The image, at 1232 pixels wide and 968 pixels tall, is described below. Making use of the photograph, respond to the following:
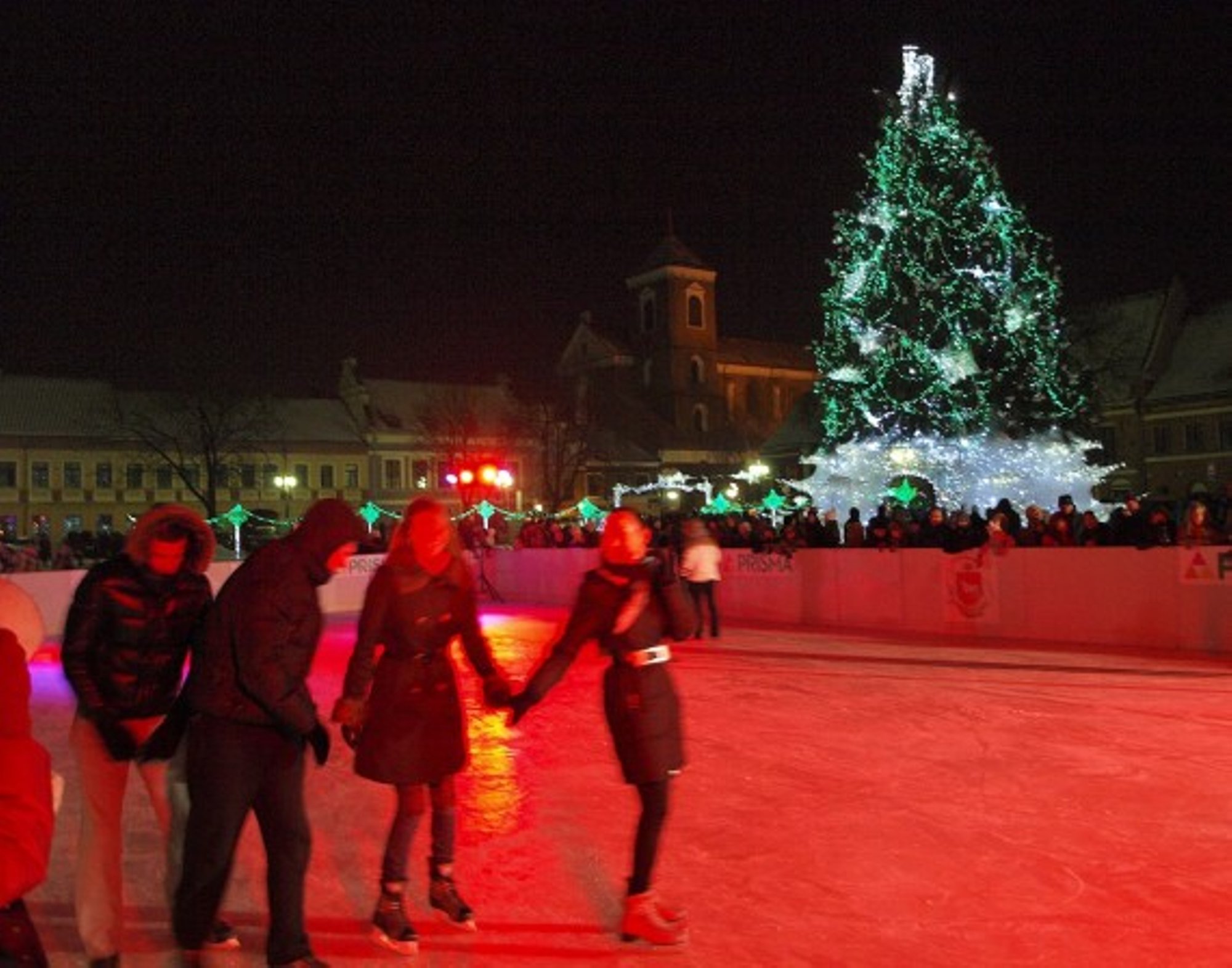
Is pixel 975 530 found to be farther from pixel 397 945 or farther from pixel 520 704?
pixel 397 945

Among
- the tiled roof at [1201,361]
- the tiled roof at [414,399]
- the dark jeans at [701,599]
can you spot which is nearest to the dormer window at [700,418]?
the tiled roof at [414,399]

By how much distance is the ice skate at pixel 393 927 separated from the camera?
479cm

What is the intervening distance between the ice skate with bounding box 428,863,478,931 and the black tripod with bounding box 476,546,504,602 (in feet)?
71.1

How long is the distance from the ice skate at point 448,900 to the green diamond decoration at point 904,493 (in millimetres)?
23394

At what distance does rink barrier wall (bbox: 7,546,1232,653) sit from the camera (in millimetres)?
14688

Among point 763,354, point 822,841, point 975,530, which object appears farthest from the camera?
point 763,354

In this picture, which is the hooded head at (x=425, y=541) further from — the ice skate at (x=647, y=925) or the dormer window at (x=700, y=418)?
the dormer window at (x=700, y=418)

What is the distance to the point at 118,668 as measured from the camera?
4.63 metres

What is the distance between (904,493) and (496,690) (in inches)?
924

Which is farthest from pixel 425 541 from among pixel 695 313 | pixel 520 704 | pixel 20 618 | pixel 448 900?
pixel 695 313

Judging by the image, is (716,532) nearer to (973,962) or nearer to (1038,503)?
(1038,503)

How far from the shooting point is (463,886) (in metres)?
5.67

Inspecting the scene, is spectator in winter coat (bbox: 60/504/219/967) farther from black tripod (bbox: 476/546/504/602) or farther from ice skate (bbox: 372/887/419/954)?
black tripod (bbox: 476/546/504/602)

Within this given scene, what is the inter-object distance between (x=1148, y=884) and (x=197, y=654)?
419 cm
